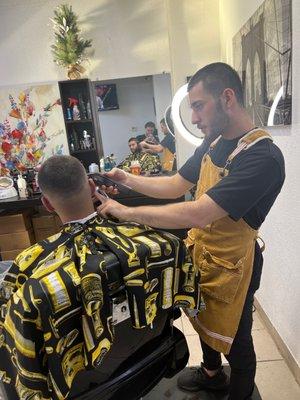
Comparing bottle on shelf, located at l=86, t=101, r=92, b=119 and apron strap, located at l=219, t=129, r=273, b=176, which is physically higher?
bottle on shelf, located at l=86, t=101, r=92, b=119

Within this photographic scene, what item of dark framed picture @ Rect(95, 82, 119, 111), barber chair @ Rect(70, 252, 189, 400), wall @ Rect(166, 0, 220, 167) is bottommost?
barber chair @ Rect(70, 252, 189, 400)

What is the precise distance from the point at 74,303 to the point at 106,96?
9.40 ft

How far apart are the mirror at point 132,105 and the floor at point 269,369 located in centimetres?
208

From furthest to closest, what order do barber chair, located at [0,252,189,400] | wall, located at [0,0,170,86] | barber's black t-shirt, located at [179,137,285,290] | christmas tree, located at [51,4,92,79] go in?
wall, located at [0,0,170,86], christmas tree, located at [51,4,92,79], barber's black t-shirt, located at [179,137,285,290], barber chair, located at [0,252,189,400]

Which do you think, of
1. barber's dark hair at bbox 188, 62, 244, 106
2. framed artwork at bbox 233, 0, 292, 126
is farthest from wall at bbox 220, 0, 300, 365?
barber's dark hair at bbox 188, 62, 244, 106

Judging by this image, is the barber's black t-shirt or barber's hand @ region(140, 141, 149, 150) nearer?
the barber's black t-shirt

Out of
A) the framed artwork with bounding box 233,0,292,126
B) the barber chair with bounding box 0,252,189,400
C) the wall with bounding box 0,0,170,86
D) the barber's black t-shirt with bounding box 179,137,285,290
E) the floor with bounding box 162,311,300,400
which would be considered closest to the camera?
the barber chair with bounding box 0,252,189,400

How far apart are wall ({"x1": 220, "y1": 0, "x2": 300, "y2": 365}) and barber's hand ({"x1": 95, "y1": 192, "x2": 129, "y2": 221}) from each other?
0.94 m

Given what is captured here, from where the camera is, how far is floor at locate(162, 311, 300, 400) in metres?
1.63

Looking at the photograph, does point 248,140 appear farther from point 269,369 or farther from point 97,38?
point 97,38

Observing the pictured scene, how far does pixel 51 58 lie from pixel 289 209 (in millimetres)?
2908

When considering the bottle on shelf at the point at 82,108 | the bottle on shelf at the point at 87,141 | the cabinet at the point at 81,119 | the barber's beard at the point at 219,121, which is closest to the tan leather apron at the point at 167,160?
the cabinet at the point at 81,119

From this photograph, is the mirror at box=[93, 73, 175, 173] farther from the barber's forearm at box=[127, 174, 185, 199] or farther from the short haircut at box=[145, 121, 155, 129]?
the barber's forearm at box=[127, 174, 185, 199]

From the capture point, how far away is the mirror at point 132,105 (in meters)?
3.25
